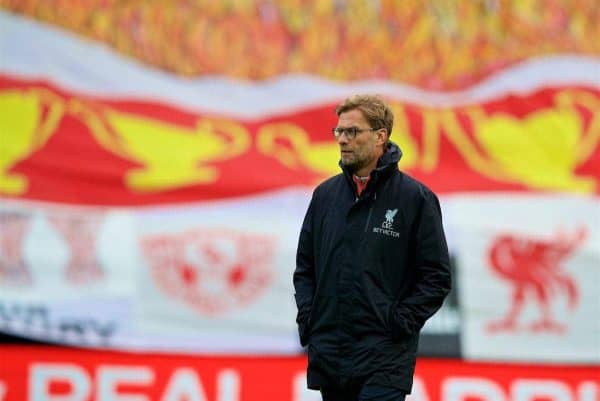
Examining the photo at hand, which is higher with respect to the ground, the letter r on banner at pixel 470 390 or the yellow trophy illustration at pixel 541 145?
the yellow trophy illustration at pixel 541 145

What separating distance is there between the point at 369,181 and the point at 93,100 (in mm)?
2795

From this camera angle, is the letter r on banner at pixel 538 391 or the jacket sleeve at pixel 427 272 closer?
the jacket sleeve at pixel 427 272

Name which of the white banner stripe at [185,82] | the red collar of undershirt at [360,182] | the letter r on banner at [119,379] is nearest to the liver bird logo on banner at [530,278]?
the white banner stripe at [185,82]

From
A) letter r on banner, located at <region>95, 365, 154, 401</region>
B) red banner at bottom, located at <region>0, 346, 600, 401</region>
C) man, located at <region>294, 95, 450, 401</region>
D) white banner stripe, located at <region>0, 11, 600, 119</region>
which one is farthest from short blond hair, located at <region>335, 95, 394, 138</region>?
white banner stripe, located at <region>0, 11, 600, 119</region>

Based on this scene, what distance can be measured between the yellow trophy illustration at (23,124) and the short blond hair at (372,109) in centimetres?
262

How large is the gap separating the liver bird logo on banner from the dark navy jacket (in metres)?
2.27

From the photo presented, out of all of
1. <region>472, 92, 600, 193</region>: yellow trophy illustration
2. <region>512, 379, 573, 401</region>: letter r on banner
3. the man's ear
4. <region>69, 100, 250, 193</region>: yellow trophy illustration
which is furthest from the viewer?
<region>472, 92, 600, 193</region>: yellow trophy illustration

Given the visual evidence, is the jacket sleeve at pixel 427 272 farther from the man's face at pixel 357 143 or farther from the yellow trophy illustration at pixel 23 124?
the yellow trophy illustration at pixel 23 124

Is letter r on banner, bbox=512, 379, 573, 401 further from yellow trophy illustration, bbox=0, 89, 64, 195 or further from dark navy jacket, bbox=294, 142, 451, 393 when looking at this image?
yellow trophy illustration, bbox=0, 89, 64, 195

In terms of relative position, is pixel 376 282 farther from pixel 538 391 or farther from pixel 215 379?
pixel 538 391

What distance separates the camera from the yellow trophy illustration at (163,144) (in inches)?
233

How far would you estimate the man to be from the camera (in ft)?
11.6

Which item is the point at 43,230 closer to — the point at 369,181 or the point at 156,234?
the point at 156,234

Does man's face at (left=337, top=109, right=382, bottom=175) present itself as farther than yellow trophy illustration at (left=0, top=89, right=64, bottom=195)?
No
